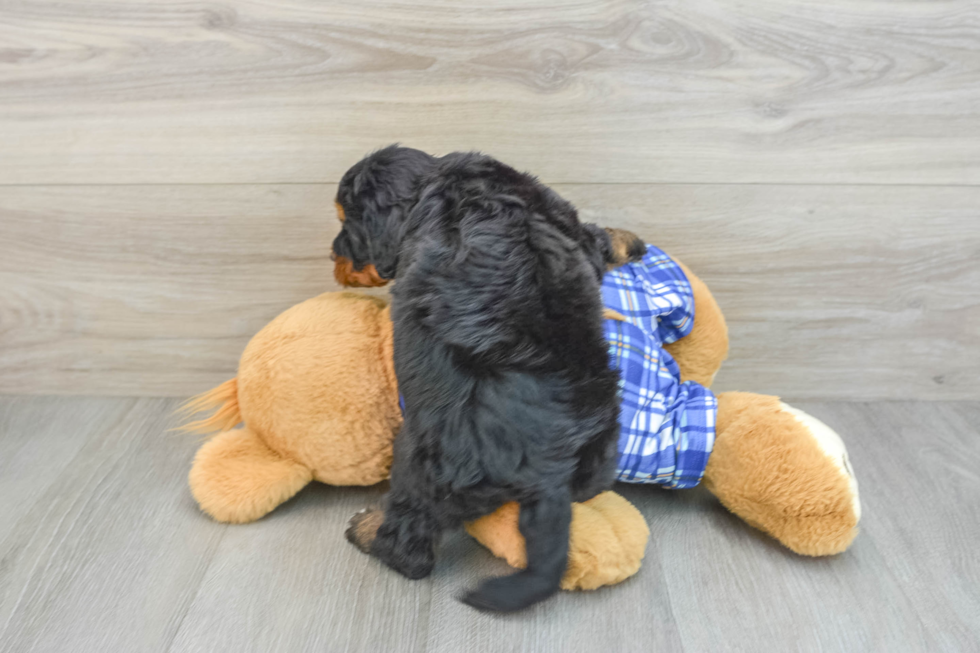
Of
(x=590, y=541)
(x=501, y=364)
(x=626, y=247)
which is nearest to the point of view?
(x=501, y=364)

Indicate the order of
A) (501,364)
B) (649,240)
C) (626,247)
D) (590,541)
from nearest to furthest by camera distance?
(501,364) < (590,541) < (626,247) < (649,240)

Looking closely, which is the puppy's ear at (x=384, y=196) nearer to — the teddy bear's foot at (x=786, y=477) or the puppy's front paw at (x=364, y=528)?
the puppy's front paw at (x=364, y=528)

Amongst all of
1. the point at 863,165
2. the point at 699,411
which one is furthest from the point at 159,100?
the point at 863,165

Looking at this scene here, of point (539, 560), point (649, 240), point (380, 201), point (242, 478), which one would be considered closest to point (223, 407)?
point (242, 478)

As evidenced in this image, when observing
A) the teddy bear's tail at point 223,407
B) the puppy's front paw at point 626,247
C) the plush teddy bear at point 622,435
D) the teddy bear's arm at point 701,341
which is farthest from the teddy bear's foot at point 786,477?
the teddy bear's tail at point 223,407

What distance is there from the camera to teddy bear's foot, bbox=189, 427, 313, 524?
2.72 feet

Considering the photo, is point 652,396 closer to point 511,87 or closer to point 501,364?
point 501,364

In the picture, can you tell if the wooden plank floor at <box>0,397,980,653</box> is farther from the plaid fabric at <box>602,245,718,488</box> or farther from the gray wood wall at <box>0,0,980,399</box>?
the gray wood wall at <box>0,0,980,399</box>

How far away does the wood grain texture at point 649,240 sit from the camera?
3.18ft

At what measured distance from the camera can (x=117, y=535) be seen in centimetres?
84

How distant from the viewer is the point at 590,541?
29.1 inches

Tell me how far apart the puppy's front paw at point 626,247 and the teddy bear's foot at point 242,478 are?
50 centimetres

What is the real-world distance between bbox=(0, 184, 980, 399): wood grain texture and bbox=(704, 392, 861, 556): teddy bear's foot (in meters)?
0.27

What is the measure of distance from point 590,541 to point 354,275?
0.43 meters
